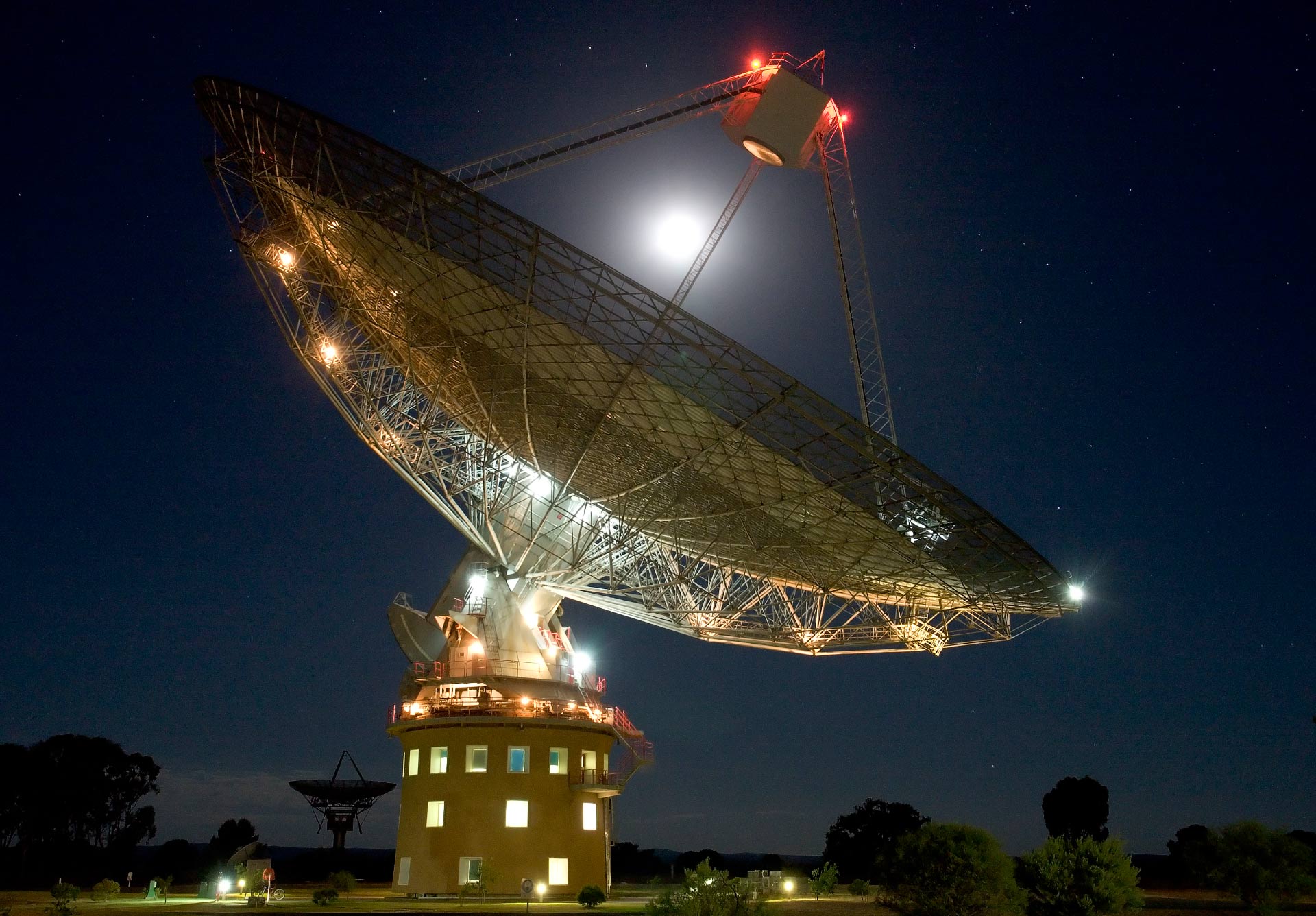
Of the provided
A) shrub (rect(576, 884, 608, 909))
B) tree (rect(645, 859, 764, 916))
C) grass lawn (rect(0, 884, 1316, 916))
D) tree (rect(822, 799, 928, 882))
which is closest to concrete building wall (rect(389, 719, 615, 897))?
grass lawn (rect(0, 884, 1316, 916))

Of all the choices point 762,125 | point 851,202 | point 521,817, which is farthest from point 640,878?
point 762,125

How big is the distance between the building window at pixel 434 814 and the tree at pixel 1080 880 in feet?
65.2

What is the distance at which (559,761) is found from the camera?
121ft

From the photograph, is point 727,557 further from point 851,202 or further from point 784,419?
point 851,202

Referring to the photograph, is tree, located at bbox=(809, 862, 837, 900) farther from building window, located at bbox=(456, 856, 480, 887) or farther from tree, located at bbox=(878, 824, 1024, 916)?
tree, located at bbox=(878, 824, 1024, 916)

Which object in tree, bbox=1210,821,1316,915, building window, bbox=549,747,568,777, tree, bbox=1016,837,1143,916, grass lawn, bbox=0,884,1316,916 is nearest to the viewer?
tree, bbox=1016,837,1143,916

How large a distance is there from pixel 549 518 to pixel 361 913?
1504cm

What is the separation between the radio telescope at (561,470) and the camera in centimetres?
2594

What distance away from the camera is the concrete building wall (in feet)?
115

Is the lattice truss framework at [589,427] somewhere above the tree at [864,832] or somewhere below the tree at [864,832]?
above

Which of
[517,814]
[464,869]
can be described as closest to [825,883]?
[517,814]

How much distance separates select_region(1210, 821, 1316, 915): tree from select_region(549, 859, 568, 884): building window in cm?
1946

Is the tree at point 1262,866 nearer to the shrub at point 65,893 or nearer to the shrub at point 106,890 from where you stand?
the shrub at point 65,893

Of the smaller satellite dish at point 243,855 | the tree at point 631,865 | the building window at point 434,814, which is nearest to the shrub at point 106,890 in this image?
the smaller satellite dish at point 243,855
